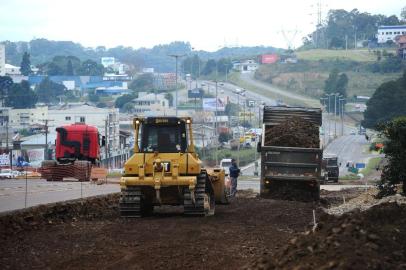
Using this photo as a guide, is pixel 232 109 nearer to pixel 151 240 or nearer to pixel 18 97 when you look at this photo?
pixel 18 97

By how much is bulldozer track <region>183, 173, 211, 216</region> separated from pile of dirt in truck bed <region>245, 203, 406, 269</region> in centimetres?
882

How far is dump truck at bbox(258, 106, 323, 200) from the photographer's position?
2895 centimetres

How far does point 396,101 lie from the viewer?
328ft

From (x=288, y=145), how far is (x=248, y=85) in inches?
6417

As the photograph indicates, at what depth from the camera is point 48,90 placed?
178 metres

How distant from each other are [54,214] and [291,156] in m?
9.47

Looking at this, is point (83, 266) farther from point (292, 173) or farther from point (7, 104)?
Result: point (7, 104)

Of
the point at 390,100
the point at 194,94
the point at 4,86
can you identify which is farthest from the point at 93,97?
the point at 390,100

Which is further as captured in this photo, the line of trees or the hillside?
the hillside

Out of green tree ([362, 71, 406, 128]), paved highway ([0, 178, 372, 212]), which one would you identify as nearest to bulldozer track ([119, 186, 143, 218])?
paved highway ([0, 178, 372, 212])

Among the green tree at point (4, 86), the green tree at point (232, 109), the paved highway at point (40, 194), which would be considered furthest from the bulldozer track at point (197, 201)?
the green tree at point (232, 109)

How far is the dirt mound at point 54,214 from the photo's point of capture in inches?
751

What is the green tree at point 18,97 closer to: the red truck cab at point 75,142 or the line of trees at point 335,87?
the line of trees at point 335,87

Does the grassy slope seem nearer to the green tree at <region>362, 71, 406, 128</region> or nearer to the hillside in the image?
the hillside
